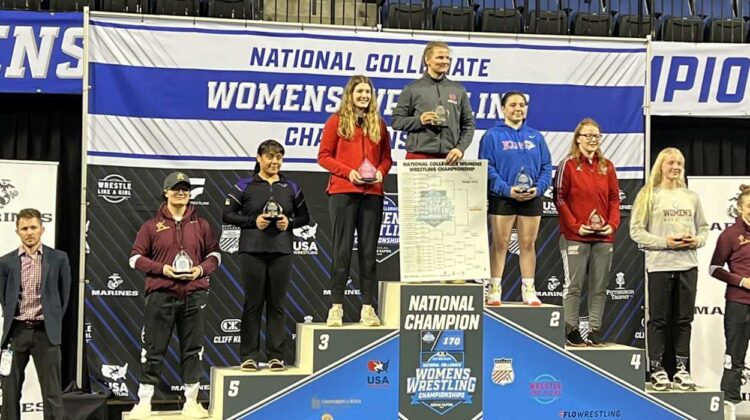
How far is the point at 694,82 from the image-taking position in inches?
262

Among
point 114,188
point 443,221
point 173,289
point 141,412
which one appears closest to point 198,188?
point 114,188

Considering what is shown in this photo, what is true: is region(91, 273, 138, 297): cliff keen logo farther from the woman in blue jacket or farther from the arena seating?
the woman in blue jacket

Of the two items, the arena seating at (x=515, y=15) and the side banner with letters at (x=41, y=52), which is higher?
the arena seating at (x=515, y=15)

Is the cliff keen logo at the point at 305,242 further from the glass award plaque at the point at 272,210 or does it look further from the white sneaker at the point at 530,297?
the white sneaker at the point at 530,297

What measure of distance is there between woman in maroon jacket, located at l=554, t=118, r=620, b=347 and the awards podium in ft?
0.80

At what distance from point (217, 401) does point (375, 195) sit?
1379 mm

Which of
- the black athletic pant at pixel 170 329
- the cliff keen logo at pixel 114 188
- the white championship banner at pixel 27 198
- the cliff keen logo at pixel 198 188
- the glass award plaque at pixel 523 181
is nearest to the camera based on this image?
the black athletic pant at pixel 170 329

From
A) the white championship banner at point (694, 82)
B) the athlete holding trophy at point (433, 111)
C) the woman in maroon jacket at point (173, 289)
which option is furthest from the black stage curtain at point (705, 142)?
the woman in maroon jacket at point (173, 289)

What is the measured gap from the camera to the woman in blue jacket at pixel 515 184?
16.1 ft

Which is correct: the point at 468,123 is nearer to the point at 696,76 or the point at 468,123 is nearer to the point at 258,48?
the point at 258,48

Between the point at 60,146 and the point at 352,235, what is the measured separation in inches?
103

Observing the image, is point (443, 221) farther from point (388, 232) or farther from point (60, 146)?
point (60, 146)

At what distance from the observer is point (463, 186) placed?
4.82 m

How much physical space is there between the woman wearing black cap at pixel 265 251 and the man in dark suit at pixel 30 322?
3.89ft
